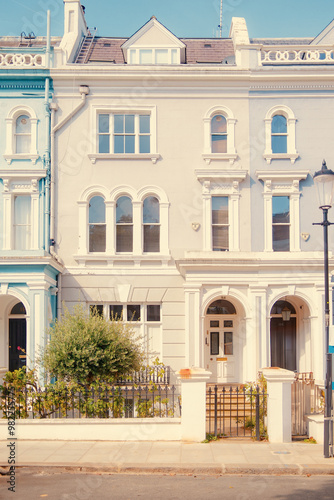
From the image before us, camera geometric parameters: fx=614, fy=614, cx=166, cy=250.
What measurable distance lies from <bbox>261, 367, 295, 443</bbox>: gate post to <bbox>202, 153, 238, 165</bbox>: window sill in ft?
32.0

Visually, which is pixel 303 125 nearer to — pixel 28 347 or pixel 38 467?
pixel 28 347

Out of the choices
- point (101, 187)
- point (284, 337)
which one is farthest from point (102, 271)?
point (284, 337)

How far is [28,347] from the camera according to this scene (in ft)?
61.0

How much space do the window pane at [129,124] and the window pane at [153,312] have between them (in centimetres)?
621

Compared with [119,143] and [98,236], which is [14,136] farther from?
[98,236]

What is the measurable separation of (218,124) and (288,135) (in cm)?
250

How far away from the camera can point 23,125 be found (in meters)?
21.6

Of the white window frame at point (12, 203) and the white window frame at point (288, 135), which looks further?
the white window frame at point (288, 135)

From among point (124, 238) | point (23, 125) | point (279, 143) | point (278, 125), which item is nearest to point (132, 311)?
point (124, 238)

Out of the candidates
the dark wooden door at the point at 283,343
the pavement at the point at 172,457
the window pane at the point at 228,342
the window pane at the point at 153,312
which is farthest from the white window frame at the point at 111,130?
the pavement at the point at 172,457

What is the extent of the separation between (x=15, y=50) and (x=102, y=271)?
881 centimetres

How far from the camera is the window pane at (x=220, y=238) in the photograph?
2130 cm

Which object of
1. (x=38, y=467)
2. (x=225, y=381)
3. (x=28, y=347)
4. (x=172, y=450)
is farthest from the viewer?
(x=225, y=381)

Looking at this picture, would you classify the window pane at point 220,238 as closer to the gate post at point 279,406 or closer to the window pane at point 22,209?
the window pane at point 22,209
